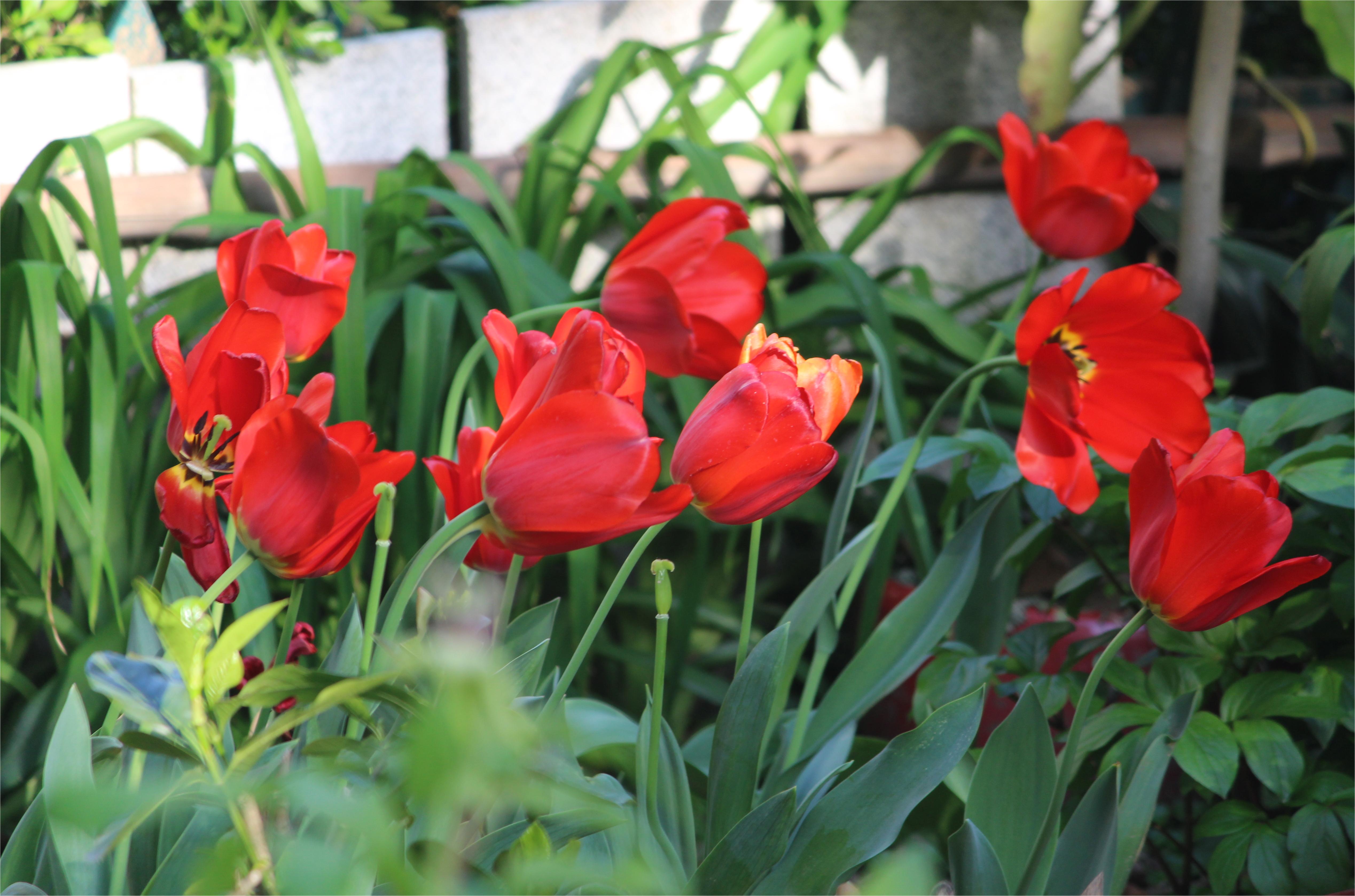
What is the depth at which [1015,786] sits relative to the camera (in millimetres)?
475

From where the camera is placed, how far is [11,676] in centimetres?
85

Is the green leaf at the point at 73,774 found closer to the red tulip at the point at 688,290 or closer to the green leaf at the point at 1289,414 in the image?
the red tulip at the point at 688,290

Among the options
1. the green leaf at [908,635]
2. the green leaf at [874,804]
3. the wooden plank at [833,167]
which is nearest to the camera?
the green leaf at [874,804]

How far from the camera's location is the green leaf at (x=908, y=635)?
61cm

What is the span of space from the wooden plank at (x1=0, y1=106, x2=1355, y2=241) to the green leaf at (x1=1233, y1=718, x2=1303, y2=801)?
883 mm

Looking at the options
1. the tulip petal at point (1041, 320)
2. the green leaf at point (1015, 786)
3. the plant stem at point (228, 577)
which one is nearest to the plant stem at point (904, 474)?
the tulip petal at point (1041, 320)

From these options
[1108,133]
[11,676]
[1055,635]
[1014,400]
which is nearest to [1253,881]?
[1055,635]

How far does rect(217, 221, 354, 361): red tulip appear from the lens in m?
0.42

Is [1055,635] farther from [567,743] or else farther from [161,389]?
[161,389]

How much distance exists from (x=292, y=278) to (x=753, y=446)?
0.73 feet

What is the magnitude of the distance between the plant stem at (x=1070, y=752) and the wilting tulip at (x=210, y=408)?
1.10 feet

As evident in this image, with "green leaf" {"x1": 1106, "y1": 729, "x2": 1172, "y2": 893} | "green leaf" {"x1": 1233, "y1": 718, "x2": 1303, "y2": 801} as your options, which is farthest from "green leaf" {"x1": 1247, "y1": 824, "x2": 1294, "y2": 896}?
"green leaf" {"x1": 1106, "y1": 729, "x2": 1172, "y2": 893}

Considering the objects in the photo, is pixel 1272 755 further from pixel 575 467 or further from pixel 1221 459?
pixel 575 467

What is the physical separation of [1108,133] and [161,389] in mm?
1070
